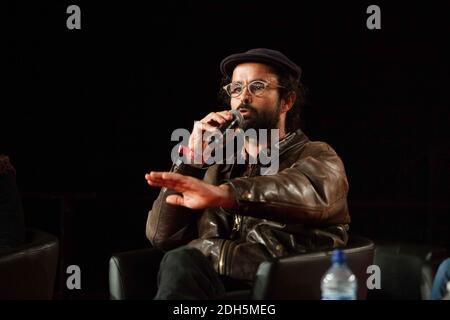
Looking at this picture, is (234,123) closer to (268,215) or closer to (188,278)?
(268,215)

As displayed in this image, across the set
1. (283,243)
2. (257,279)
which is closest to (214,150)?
(283,243)

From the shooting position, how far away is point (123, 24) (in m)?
5.39

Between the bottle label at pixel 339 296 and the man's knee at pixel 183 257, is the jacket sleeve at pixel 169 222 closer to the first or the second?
the man's knee at pixel 183 257

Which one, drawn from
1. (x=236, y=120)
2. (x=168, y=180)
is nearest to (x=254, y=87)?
(x=236, y=120)

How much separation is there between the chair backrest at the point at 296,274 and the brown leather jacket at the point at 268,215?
0.46 ft

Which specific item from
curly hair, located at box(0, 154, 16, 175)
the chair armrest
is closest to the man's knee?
the chair armrest

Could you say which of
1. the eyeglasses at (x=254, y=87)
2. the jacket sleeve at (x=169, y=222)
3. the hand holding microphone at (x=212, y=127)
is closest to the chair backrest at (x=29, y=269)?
the jacket sleeve at (x=169, y=222)

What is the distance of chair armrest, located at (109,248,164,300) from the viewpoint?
2.46 metres

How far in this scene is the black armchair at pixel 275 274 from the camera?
2.01 meters

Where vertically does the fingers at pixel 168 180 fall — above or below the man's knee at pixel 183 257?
above

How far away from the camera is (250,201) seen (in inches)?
84.3

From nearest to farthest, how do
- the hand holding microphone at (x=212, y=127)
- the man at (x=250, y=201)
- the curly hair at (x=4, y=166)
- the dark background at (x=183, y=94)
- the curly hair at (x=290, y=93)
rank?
the man at (x=250, y=201) → the hand holding microphone at (x=212, y=127) → the curly hair at (x=290, y=93) → the curly hair at (x=4, y=166) → the dark background at (x=183, y=94)

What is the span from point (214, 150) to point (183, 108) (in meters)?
3.11
